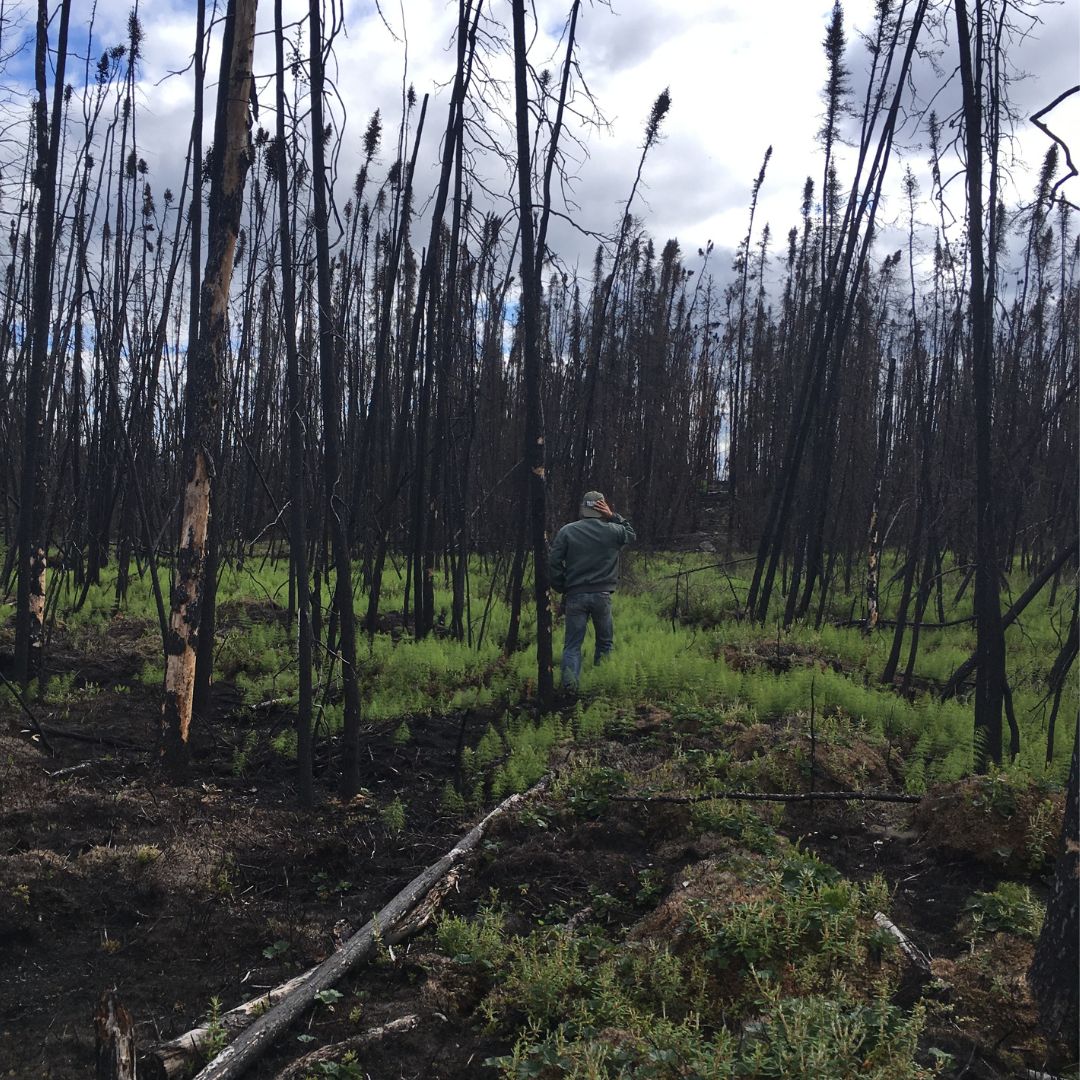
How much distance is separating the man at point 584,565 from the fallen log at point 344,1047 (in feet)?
17.0

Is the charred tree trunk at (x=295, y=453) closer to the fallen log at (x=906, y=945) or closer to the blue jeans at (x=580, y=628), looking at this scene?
the blue jeans at (x=580, y=628)

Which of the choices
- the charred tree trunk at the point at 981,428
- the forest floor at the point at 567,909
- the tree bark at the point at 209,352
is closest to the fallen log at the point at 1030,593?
the charred tree trunk at the point at 981,428

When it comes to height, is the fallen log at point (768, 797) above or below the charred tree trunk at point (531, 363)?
below

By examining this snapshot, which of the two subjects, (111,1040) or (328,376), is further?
(328,376)

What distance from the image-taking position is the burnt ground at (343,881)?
301cm

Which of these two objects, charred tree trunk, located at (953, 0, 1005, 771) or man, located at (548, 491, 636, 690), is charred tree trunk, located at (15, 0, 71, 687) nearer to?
man, located at (548, 491, 636, 690)

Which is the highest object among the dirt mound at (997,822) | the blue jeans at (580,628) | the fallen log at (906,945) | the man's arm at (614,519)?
the man's arm at (614,519)

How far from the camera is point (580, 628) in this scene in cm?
837

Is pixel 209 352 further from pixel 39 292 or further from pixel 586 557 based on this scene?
pixel 586 557

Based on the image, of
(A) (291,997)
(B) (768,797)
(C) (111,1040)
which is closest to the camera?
(C) (111,1040)

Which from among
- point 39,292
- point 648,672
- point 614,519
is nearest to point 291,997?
point 648,672

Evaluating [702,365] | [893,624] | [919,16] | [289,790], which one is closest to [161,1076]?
[289,790]

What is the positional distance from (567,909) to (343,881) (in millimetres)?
1300

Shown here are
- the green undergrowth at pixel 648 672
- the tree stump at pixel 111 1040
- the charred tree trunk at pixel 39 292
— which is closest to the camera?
the tree stump at pixel 111 1040
